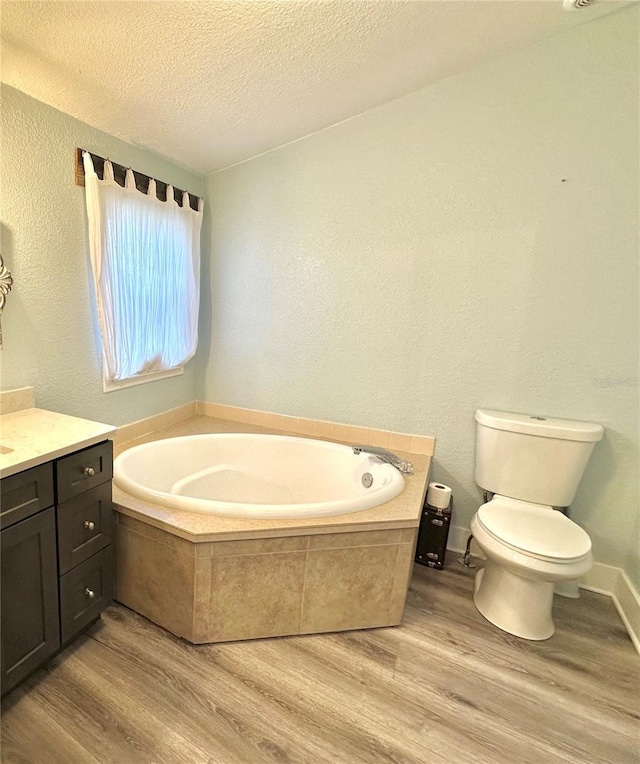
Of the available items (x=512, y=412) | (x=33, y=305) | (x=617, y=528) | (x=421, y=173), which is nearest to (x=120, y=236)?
(x=33, y=305)

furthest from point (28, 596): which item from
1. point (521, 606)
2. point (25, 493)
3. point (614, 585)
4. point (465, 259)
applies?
point (614, 585)

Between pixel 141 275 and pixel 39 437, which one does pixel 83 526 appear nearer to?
pixel 39 437

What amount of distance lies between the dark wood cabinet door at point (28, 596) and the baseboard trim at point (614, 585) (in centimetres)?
193

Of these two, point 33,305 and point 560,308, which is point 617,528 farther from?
point 33,305

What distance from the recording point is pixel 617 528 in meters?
1.89

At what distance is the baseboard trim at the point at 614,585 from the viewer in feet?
5.57

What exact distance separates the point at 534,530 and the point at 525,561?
0.60ft

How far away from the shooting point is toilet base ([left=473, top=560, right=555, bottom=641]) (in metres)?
1.63

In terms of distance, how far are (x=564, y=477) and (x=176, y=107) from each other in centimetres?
252

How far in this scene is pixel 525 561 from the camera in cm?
151

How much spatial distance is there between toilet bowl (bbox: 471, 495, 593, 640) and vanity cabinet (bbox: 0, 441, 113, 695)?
5.21 feet

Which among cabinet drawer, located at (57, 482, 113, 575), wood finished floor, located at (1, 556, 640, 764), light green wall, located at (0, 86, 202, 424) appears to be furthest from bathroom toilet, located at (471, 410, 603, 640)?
light green wall, located at (0, 86, 202, 424)

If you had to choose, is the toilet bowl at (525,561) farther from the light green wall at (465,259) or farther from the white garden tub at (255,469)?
the white garden tub at (255,469)

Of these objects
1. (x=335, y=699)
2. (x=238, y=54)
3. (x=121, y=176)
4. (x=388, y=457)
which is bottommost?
(x=335, y=699)
